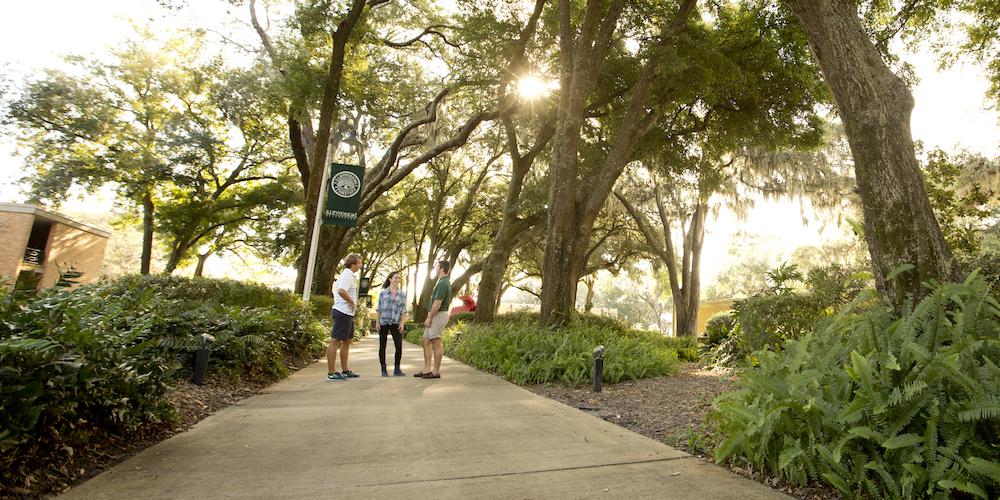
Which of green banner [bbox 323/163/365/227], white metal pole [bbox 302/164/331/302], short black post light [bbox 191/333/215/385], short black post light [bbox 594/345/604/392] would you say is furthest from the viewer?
green banner [bbox 323/163/365/227]

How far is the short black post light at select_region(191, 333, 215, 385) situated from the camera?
5355 millimetres

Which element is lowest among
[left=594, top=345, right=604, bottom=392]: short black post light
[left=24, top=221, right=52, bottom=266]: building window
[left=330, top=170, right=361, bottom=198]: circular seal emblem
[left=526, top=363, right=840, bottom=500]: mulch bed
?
[left=526, top=363, right=840, bottom=500]: mulch bed

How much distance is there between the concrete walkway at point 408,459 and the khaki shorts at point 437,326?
207cm

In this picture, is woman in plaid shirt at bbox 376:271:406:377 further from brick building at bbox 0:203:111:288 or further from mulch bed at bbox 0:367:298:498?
brick building at bbox 0:203:111:288

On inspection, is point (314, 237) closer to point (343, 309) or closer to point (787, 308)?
point (343, 309)

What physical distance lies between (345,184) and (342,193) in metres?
0.21

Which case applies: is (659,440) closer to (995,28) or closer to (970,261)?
(970,261)

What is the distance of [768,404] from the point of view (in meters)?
3.18

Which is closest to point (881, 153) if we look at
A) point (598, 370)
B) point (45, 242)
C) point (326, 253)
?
point (598, 370)

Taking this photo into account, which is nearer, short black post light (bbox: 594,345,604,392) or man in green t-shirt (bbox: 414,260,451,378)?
short black post light (bbox: 594,345,604,392)

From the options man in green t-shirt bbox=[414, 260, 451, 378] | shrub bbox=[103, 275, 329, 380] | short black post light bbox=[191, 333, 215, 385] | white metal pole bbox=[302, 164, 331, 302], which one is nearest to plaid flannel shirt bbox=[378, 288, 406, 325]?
man in green t-shirt bbox=[414, 260, 451, 378]

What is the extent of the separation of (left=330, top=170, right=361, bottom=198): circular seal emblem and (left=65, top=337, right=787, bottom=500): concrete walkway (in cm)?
700

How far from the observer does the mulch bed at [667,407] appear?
11.9 feet

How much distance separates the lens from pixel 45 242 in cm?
2067
